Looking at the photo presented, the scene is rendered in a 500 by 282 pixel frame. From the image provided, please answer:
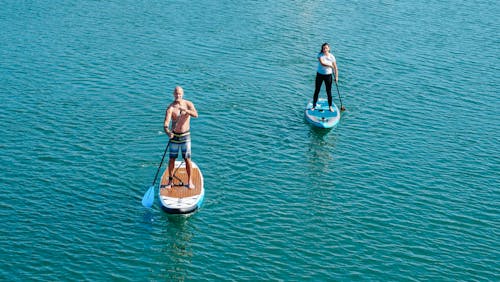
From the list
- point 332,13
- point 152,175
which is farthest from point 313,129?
point 332,13

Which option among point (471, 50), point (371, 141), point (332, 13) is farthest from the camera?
point (332, 13)

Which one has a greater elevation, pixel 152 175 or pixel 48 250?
pixel 152 175

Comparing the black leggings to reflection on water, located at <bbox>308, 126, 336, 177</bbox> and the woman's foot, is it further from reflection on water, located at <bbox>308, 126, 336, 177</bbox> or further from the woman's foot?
the woman's foot

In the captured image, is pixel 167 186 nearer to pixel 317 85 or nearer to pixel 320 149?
pixel 320 149

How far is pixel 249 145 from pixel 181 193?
6607 millimetres

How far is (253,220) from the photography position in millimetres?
26453

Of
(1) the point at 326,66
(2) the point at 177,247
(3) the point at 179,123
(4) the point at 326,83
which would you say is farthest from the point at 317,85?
(2) the point at 177,247

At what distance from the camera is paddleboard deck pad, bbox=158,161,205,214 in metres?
25.8

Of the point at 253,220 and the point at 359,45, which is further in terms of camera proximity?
the point at 359,45

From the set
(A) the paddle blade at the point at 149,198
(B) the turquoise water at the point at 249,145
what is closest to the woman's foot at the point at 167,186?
(A) the paddle blade at the point at 149,198

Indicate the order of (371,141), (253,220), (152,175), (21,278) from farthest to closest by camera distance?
(371,141), (152,175), (253,220), (21,278)

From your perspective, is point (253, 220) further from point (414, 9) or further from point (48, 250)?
point (414, 9)

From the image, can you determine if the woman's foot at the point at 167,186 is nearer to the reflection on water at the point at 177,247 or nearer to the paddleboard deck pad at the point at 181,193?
the paddleboard deck pad at the point at 181,193

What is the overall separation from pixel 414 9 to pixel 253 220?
34.2m
